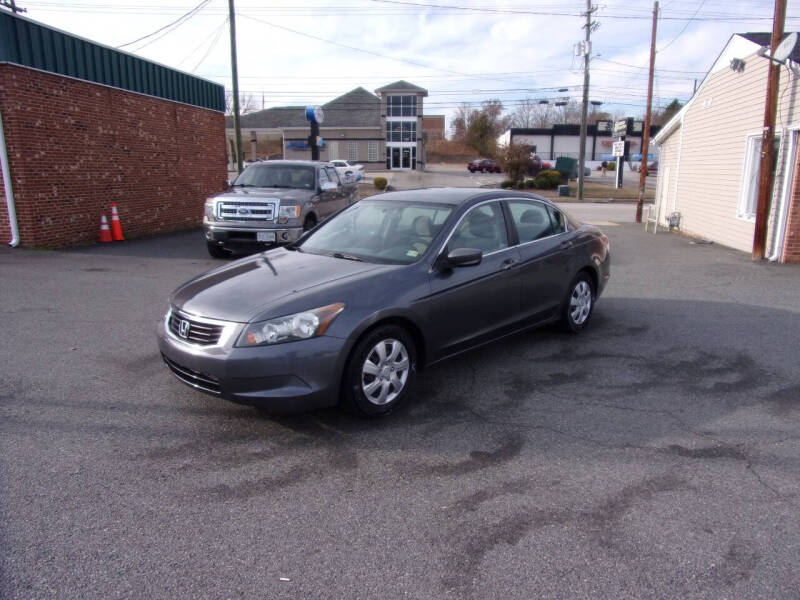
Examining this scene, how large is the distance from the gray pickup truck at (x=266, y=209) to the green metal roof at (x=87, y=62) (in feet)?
14.4

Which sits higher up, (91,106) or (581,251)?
(91,106)

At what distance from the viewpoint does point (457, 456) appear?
3.87 m

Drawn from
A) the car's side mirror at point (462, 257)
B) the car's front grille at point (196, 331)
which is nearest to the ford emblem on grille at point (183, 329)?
the car's front grille at point (196, 331)

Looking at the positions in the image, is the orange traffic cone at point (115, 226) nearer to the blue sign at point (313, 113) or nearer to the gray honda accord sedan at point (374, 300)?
the gray honda accord sedan at point (374, 300)

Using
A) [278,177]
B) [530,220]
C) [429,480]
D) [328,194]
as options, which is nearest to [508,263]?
[530,220]

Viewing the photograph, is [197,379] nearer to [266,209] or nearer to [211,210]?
[266,209]

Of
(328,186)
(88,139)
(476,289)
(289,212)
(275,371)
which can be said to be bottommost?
(275,371)

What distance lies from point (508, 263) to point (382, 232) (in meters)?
1.15

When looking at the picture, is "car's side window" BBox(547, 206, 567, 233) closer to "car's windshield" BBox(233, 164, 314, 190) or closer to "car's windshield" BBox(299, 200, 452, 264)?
"car's windshield" BBox(299, 200, 452, 264)

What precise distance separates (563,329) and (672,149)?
14.7 m

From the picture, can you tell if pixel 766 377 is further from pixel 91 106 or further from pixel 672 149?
pixel 672 149

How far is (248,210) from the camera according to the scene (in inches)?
424

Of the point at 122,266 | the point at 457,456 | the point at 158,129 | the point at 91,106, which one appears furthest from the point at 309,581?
the point at 158,129

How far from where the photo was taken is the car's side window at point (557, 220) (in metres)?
6.34
